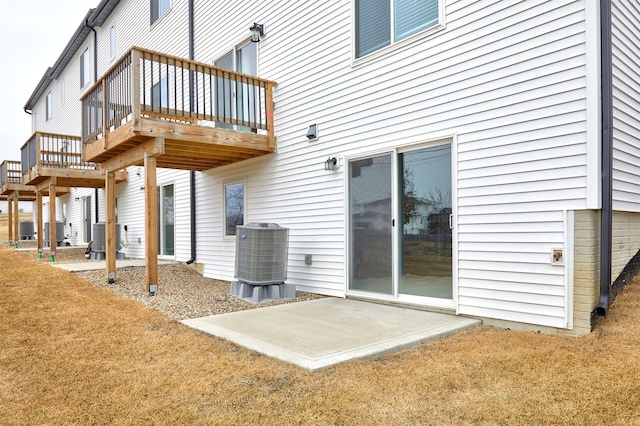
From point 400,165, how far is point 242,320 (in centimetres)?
252

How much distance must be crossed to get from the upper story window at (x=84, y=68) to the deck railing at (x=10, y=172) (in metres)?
3.85

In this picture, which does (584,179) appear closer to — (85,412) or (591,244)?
(591,244)

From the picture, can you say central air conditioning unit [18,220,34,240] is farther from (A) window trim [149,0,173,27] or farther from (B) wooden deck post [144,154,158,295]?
(B) wooden deck post [144,154,158,295]

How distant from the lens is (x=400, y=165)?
16.5 feet

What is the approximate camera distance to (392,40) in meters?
5.14

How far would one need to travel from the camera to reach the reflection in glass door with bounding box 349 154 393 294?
512 centimetres

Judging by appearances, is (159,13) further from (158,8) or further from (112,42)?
(112,42)

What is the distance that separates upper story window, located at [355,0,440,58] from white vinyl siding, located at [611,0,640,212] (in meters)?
1.76

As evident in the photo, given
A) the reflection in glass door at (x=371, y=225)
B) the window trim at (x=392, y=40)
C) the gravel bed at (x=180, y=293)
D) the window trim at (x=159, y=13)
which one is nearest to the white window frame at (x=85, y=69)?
the window trim at (x=159, y=13)

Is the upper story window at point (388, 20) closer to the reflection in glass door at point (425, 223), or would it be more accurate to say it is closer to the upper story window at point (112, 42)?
the reflection in glass door at point (425, 223)

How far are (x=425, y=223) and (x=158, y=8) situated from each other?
10.0 metres

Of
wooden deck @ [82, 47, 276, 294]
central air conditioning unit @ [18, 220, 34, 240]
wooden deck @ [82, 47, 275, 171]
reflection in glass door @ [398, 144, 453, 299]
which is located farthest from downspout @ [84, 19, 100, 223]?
reflection in glass door @ [398, 144, 453, 299]

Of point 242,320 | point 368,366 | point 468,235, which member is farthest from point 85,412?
point 468,235

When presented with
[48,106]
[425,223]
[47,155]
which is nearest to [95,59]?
[47,155]
